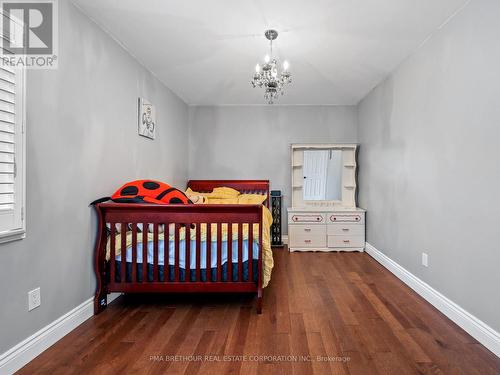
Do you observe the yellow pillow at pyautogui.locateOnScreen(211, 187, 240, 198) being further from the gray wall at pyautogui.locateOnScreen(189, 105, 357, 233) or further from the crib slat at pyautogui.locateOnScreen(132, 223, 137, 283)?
the crib slat at pyautogui.locateOnScreen(132, 223, 137, 283)

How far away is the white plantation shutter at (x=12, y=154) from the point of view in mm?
1506

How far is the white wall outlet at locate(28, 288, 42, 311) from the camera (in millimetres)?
1673

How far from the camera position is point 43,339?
1.74 meters

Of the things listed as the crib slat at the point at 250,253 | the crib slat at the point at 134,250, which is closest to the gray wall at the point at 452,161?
the crib slat at the point at 250,253

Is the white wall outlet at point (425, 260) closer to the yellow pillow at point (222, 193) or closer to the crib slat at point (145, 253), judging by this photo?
the crib slat at point (145, 253)

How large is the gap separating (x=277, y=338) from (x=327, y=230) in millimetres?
2571

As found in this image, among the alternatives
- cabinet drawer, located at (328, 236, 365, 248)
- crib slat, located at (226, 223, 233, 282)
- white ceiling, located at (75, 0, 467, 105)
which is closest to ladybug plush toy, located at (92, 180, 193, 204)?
crib slat, located at (226, 223, 233, 282)

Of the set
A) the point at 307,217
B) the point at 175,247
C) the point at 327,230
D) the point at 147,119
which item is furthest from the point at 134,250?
the point at 327,230

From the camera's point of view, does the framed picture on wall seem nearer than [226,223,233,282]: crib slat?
No

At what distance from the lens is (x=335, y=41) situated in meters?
2.58

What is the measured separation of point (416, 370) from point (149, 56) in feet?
10.9

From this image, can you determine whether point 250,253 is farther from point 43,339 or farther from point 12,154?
point 12,154

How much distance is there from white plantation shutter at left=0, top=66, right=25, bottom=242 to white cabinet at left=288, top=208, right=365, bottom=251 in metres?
3.30

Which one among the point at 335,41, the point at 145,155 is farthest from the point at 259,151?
the point at 335,41
